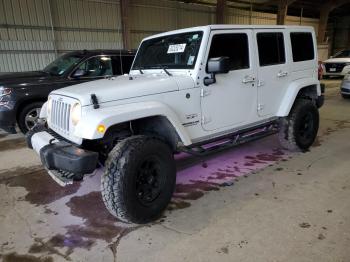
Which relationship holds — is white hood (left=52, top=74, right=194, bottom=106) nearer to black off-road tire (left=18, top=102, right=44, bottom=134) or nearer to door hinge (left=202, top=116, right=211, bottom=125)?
door hinge (left=202, top=116, right=211, bottom=125)

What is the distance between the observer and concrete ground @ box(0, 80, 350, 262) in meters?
2.43

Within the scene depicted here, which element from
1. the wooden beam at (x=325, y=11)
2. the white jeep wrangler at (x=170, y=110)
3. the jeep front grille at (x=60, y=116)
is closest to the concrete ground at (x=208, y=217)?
the white jeep wrangler at (x=170, y=110)

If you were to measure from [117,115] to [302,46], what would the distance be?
3.30 m

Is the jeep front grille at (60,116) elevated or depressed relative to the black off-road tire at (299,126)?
elevated

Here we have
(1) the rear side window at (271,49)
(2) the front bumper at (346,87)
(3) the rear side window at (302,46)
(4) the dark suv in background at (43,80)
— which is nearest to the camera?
(1) the rear side window at (271,49)

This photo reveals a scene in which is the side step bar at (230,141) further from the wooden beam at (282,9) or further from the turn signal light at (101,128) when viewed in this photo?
the wooden beam at (282,9)

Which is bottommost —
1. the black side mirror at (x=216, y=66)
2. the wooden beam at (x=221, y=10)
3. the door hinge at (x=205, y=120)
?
the door hinge at (x=205, y=120)

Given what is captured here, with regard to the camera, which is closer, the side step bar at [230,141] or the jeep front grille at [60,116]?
the jeep front grille at [60,116]

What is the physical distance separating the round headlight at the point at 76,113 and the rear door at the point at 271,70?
7.50 ft

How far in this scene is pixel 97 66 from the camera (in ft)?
20.5

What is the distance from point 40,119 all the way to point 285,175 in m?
3.05

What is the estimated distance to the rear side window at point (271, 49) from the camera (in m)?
3.90

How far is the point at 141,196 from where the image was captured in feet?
9.27

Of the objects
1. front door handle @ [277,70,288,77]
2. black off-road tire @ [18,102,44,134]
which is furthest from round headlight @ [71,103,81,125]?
black off-road tire @ [18,102,44,134]
